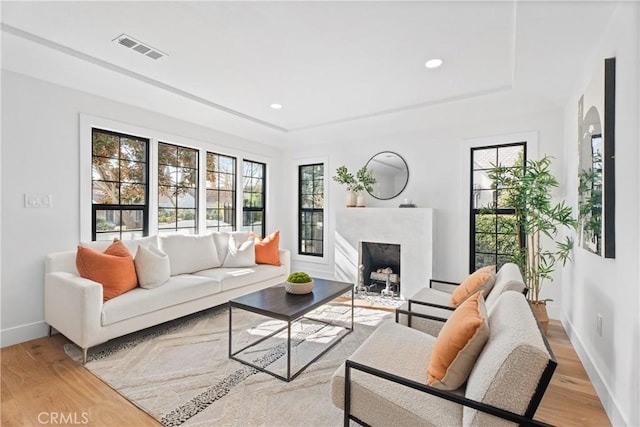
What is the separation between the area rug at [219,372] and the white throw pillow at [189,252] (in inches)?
26.4

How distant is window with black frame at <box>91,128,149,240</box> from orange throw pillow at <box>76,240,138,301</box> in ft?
2.56

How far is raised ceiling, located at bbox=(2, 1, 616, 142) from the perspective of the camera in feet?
6.81

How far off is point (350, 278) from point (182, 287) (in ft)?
8.33

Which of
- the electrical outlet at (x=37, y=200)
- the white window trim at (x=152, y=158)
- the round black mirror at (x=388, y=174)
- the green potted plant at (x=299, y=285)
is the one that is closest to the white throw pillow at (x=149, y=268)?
the white window trim at (x=152, y=158)

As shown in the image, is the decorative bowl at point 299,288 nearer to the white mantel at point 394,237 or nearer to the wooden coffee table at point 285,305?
the wooden coffee table at point 285,305

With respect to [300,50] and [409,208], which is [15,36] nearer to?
[300,50]

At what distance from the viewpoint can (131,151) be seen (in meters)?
3.75

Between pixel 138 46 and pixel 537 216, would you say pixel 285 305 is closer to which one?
pixel 138 46

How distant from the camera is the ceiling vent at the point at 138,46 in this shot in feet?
7.95

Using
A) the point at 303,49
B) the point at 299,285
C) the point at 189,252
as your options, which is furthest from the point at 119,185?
the point at 303,49

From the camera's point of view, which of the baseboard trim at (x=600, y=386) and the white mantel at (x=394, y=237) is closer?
the baseboard trim at (x=600, y=386)

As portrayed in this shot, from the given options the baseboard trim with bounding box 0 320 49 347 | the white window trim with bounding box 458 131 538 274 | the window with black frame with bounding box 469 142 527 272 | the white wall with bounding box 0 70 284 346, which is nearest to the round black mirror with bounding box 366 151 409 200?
the white window trim with bounding box 458 131 538 274

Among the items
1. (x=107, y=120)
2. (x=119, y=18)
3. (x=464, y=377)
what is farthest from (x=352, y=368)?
(x=107, y=120)

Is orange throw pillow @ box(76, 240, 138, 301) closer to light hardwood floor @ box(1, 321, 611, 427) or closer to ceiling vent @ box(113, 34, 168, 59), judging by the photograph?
light hardwood floor @ box(1, 321, 611, 427)
